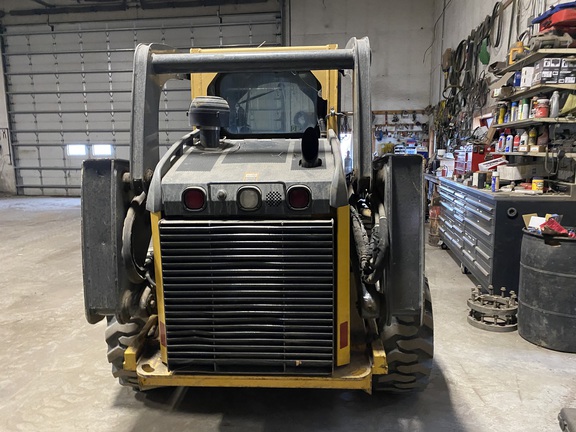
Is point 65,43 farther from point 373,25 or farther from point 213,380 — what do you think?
point 213,380

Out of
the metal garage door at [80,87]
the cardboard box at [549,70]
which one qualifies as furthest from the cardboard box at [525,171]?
the metal garage door at [80,87]

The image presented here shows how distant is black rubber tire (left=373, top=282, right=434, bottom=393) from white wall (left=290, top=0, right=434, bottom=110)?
8744mm

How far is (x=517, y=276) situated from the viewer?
3.90 metres

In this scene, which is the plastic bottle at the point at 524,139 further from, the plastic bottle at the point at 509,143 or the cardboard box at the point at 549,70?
the cardboard box at the point at 549,70

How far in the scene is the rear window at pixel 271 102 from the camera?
11.1ft

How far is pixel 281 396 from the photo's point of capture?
2621 millimetres

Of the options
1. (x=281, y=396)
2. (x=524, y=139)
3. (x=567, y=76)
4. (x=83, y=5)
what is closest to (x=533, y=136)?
(x=524, y=139)

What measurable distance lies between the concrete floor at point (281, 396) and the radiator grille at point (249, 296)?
0.55m

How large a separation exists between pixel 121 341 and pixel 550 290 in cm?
289

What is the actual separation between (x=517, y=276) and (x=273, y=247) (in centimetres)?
288

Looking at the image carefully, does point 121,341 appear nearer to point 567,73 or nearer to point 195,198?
point 195,198

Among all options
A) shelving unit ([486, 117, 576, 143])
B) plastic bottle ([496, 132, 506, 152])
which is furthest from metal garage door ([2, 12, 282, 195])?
shelving unit ([486, 117, 576, 143])

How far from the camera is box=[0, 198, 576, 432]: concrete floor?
94.4 inches

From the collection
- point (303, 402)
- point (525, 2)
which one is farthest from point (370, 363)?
point (525, 2)
